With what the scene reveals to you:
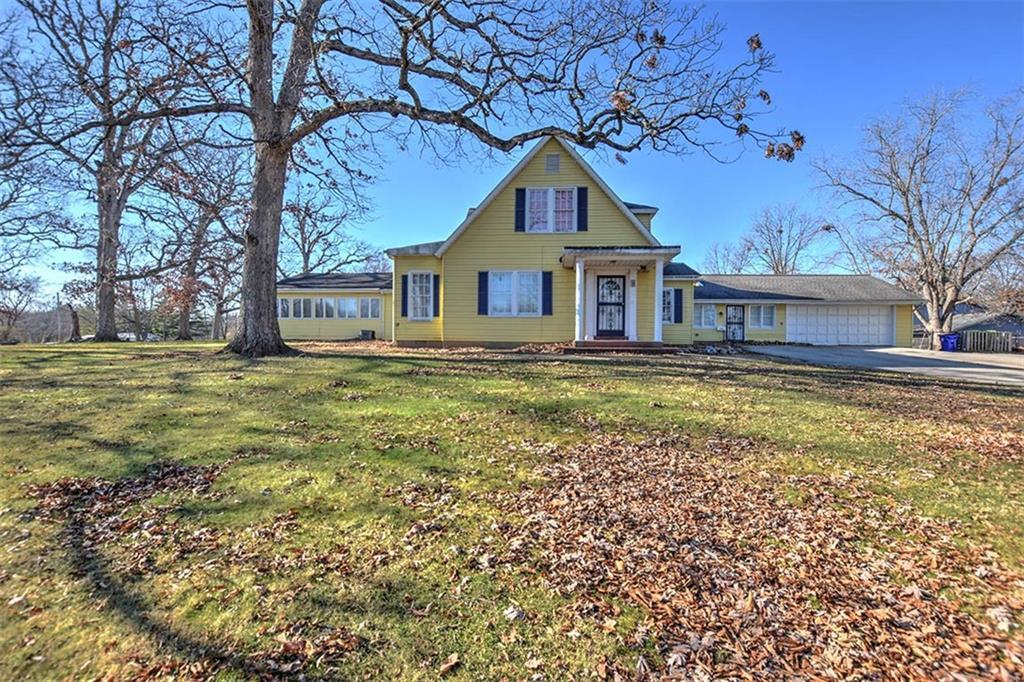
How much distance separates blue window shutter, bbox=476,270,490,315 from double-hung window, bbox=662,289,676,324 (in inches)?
297

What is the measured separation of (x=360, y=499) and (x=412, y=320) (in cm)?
1437

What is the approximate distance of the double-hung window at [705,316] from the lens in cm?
2673

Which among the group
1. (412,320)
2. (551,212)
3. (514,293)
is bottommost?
(412,320)

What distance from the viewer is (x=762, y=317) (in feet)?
88.6

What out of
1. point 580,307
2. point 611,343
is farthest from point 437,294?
point 611,343

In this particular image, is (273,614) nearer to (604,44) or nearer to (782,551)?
(782,551)

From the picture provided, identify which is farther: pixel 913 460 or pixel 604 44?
pixel 604 44

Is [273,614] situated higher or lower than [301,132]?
lower

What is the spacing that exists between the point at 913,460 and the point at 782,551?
2.97m

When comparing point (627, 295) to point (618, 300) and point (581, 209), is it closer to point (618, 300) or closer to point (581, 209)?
point (618, 300)

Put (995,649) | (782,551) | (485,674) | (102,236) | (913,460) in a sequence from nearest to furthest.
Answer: (485,674) → (995,649) → (782,551) → (913,460) → (102,236)

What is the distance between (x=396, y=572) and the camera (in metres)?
3.18

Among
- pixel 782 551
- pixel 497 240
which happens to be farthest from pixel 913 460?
pixel 497 240

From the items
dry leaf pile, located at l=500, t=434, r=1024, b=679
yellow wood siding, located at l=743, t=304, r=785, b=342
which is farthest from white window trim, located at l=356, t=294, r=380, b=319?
dry leaf pile, located at l=500, t=434, r=1024, b=679
